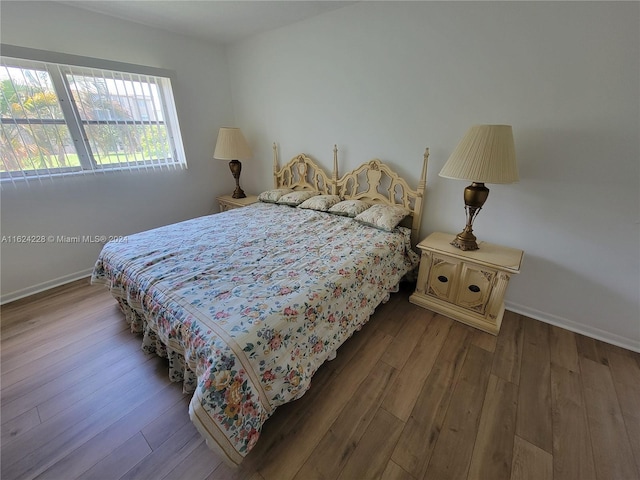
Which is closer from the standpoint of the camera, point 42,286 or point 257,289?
point 257,289

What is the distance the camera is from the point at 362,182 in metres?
2.54

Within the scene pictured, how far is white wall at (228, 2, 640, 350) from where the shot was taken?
145 centimetres

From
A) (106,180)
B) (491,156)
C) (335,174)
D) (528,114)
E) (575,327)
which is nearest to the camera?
(491,156)

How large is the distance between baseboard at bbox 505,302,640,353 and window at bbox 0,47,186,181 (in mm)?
3737

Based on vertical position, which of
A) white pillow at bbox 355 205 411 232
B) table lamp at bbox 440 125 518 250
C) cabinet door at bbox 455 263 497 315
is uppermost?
table lamp at bbox 440 125 518 250

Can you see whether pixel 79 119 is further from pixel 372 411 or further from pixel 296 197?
pixel 372 411

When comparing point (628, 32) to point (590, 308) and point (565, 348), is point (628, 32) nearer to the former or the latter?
point (590, 308)

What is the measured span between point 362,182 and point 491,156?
1201mm

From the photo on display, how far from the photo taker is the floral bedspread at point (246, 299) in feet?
3.21

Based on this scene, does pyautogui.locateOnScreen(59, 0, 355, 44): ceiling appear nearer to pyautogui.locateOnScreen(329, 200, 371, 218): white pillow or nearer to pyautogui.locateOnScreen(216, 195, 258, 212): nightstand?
pyautogui.locateOnScreen(329, 200, 371, 218): white pillow

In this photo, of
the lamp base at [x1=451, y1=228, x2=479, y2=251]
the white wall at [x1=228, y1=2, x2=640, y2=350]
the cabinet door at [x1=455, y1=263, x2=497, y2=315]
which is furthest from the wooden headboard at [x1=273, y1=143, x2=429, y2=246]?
the cabinet door at [x1=455, y1=263, x2=497, y2=315]

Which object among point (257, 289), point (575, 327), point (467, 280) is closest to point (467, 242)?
point (467, 280)

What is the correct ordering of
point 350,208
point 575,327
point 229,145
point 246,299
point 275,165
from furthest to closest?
point 275,165 < point 229,145 < point 350,208 < point 575,327 < point 246,299

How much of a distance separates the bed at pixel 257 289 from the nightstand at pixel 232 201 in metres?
0.61
